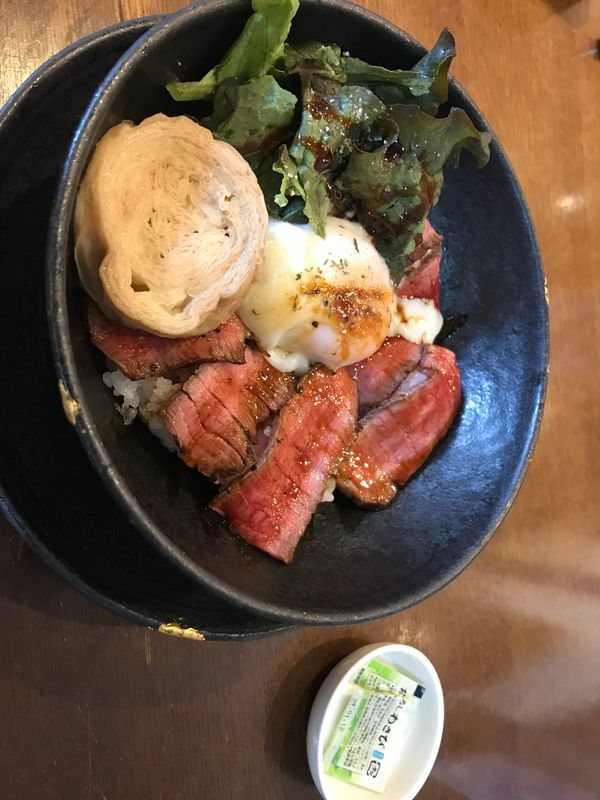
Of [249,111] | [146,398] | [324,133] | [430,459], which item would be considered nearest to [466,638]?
[430,459]

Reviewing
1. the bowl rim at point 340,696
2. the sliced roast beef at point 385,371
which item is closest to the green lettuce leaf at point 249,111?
the sliced roast beef at point 385,371

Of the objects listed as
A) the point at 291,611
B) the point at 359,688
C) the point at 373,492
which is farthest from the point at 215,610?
the point at 359,688

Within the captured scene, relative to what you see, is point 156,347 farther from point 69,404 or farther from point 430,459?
point 430,459

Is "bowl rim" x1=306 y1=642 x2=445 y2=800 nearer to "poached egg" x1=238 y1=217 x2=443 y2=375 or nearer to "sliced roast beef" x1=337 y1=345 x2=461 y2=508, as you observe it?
"sliced roast beef" x1=337 y1=345 x2=461 y2=508

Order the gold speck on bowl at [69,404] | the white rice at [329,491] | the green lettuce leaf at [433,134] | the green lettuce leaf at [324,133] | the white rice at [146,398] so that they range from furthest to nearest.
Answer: the white rice at [329,491]
the green lettuce leaf at [433,134]
the green lettuce leaf at [324,133]
the white rice at [146,398]
the gold speck on bowl at [69,404]

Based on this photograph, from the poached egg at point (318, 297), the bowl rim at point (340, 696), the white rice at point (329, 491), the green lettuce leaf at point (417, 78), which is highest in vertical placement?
the green lettuce leaf at point (417, 78)

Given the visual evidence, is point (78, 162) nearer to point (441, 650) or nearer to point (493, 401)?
point (493, 401)

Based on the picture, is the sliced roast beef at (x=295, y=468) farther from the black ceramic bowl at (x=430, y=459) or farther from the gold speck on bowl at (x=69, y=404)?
the gold speck on bowl at (x=69, y=404)
